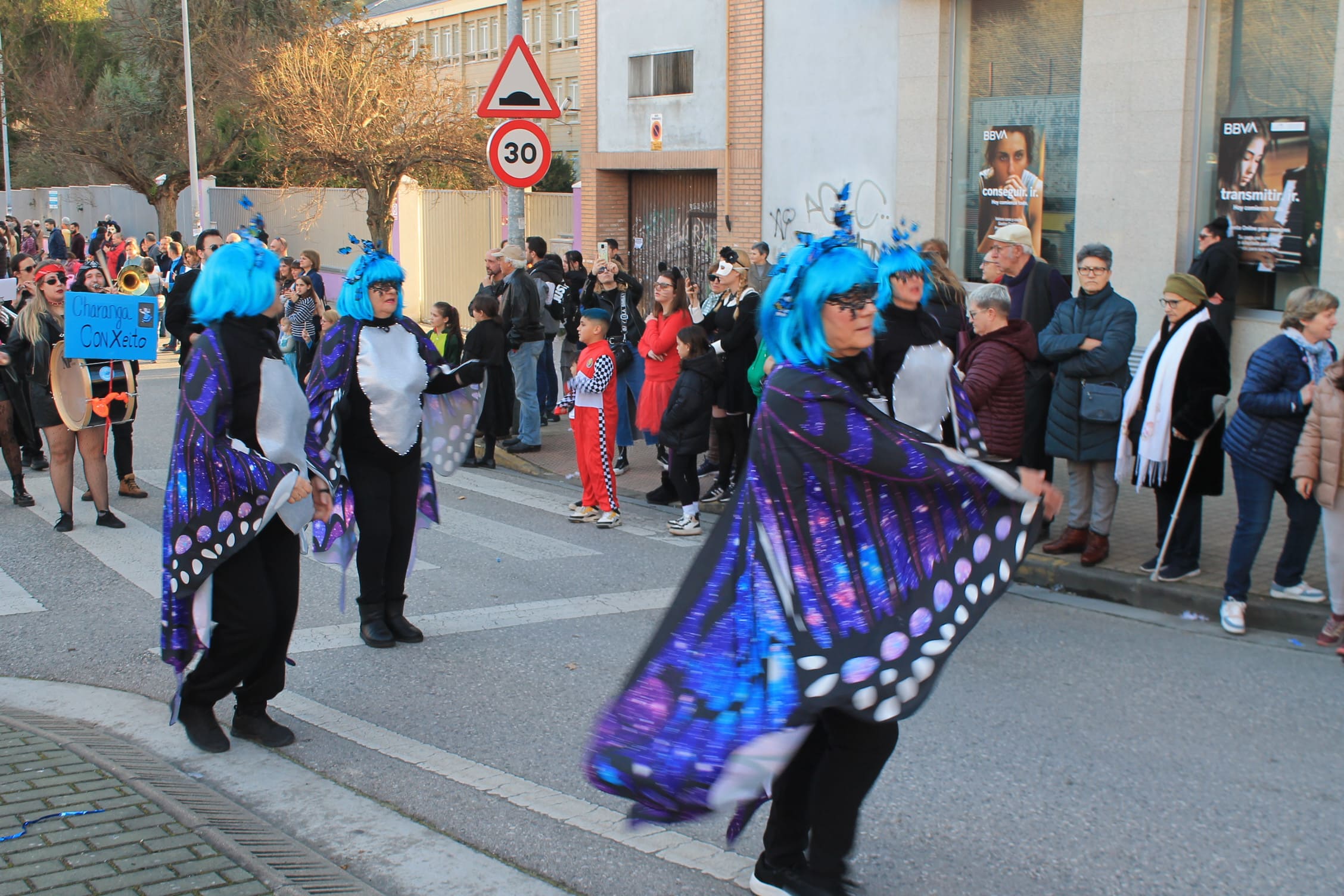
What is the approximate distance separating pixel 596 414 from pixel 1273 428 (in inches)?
176

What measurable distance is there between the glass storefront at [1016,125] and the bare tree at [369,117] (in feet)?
52.3

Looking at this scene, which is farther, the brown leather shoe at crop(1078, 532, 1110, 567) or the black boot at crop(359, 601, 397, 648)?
the brown leather shoe at crop(1078, 532, 1110, 567)

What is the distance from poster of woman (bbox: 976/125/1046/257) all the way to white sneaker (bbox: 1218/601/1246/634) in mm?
6853

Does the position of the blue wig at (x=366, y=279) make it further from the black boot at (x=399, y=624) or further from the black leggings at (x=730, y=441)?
the black leggings at (x=730, y=441)

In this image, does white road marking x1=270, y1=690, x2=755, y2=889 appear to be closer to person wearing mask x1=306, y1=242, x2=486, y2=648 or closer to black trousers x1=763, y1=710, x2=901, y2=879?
black trousers x1=763, y1=710, x2=901, y2=879

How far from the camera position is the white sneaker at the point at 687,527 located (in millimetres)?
9172

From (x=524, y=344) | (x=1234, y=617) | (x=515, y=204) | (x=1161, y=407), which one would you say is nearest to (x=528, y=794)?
(x=1234, y=617)

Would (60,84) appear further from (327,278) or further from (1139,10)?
(1139,10)

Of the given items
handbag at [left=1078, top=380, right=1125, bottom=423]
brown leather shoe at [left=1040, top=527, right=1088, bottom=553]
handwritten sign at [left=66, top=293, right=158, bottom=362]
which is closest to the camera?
handbag at [left=1078, top=380, right=1125, bottom=423]

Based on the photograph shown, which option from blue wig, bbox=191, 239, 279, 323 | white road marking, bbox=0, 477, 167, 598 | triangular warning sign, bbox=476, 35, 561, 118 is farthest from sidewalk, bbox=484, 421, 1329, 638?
blue wig, bbox=191, 239, 279, 323

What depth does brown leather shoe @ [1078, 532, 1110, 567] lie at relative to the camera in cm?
777

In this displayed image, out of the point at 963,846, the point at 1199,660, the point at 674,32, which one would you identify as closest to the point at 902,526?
the point at 963,846

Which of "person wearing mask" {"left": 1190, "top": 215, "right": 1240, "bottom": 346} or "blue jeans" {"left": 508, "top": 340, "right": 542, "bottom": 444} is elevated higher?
"person wearing mask" {"left": 1190, "top": 215, "right": 1240, "bottom": 346}

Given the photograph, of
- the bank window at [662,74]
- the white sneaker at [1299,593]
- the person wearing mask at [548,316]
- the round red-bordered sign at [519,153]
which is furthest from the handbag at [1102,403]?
the bank window at [662,74]
